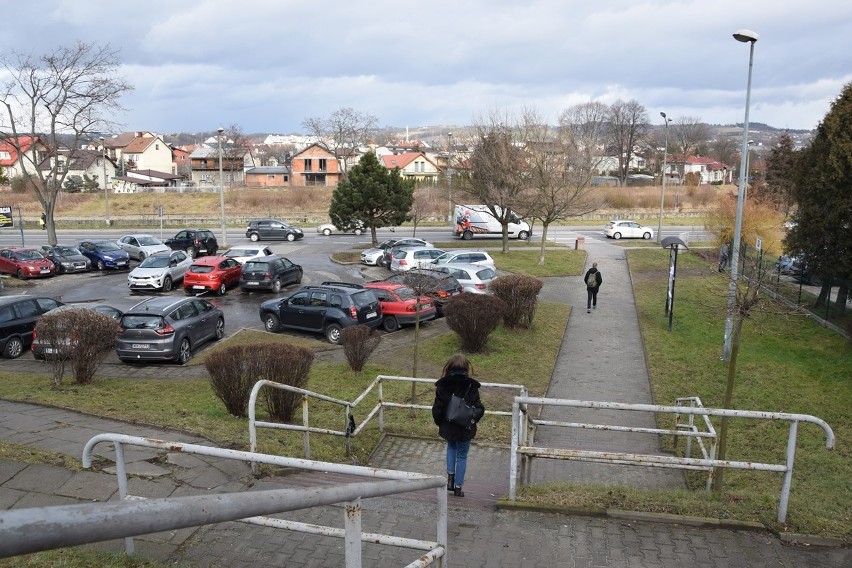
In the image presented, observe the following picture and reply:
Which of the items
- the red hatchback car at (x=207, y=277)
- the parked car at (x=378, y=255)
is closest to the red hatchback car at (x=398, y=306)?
the red hatchback car at (x=207, y=277)

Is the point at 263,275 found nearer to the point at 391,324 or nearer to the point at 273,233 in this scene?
the point at 391,324

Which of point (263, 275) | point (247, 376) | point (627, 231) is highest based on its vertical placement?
point (627, 231)

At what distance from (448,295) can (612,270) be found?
1374 centimetres

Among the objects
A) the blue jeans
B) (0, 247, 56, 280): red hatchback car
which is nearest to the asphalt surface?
the blue jeans

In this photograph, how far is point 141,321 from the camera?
52.2ft

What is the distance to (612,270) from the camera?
1277 inches

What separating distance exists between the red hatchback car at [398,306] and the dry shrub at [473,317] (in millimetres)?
2862

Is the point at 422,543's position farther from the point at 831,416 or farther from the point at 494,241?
the point at 494,241

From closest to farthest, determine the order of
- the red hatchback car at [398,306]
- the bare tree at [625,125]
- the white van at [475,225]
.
→ 1. the red hatchback car at [398,306]
2. the white van at [475,225]
3. the bare tree at [625,125]

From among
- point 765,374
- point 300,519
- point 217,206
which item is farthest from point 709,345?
point 217,206

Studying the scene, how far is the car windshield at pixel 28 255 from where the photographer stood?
2969cm

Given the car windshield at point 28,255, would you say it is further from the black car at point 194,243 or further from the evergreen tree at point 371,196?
the evergreen tree at point 371,196

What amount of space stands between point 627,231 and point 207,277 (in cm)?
3141

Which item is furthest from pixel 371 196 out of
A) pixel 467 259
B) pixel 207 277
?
pixel 207 277
